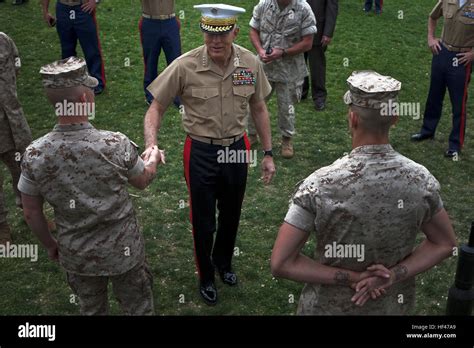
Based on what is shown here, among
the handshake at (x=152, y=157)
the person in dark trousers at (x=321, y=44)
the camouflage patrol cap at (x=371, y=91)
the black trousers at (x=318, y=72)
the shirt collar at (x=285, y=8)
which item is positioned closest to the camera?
the camouflage patrol cap at (x=371, y=91)

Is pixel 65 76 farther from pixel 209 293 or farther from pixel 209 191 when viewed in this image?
pixel 209 293

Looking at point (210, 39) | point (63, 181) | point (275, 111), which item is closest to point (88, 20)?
point (275, 111)

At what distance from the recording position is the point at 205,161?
425 centimetres

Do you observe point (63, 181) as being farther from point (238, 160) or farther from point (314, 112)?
point (314, 112)

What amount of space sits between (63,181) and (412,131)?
5327 mm

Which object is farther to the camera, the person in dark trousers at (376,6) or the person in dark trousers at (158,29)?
the person in dark trousers at (376,6)

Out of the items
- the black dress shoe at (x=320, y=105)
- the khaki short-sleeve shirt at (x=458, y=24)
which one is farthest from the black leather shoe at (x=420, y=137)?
the black dress shoe at (x=320, y=105)

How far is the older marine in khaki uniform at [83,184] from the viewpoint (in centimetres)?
316

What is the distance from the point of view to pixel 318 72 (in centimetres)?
796

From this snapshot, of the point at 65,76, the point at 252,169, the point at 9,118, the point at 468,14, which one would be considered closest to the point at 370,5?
the point at 468,14

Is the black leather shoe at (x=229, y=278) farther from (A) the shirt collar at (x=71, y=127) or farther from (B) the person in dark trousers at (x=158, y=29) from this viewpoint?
(B) the person in dark trousers at (x=158, y=29)

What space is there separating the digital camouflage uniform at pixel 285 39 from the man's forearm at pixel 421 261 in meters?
4.05
